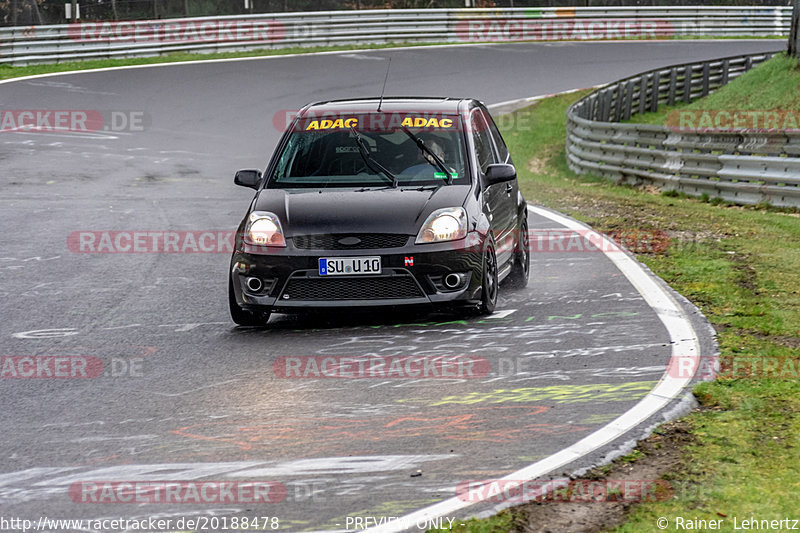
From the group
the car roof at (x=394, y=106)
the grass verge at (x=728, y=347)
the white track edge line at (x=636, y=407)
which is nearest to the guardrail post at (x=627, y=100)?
the grass verge at (x=728, y=347)

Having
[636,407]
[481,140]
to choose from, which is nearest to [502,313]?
[481,140]

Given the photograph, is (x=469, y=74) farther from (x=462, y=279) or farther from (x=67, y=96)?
(x=462, y=279)

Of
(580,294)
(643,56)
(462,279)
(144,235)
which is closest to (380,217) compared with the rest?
(462,279)

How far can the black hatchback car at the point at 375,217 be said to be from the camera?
832 centimetres

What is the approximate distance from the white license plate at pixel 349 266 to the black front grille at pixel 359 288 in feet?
0.14

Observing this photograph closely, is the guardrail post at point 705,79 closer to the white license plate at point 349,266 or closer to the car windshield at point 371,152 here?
the car windshield at point 371,152

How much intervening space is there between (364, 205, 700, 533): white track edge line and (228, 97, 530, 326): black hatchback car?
1.27 metres

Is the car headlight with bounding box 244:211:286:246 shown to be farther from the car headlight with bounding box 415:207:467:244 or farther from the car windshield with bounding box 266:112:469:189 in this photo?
the car headlight with bounding box 415:207:467:244

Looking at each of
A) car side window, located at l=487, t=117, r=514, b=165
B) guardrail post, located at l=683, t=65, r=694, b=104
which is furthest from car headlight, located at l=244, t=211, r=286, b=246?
guardrail post, located at l=683, t=65, r=694, b=104

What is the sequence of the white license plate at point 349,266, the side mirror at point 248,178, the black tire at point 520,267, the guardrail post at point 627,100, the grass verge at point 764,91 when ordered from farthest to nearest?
the guardrail post at point 627,100, the grass verge at point 764,91, the black tire at point 520,267, the side mirror at point 248,178, the white license plate at point 349,266

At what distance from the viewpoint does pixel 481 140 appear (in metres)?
10.0

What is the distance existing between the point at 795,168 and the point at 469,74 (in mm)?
18872

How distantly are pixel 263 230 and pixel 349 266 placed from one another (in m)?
0.76

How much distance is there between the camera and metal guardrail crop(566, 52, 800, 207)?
51.4 feet
